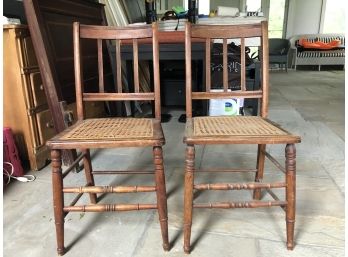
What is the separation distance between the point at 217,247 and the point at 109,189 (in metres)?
0.50

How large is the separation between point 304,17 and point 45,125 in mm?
8363

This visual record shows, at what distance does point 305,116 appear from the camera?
316cm

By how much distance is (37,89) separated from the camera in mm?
1812

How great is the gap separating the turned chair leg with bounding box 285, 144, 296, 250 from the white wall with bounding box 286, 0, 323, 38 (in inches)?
327

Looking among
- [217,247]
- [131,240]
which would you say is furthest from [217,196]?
[131,240]

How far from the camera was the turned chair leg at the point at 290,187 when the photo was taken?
1.10 meters

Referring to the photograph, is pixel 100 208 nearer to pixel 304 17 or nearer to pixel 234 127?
pixel 234 127

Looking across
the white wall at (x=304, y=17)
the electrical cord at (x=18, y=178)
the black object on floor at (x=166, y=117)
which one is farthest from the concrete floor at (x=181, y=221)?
the white wall at (x=304, y=17)

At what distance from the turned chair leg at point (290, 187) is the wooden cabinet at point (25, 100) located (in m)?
1.29

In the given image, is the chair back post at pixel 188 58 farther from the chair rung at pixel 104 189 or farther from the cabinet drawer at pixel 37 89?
the cabinet drawer at pixel 37 89

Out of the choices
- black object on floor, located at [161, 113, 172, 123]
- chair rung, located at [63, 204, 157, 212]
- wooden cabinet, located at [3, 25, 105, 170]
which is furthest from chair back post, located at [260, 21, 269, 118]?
black object on floor, located at [161, 113, 172, 123]

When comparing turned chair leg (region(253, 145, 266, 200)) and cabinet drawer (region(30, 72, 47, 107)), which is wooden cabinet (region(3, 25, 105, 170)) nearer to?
cabinet drawer (region(30, 72, 47, 107))

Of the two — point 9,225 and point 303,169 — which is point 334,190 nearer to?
point 303,169

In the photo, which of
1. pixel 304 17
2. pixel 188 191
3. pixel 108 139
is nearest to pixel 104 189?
pixel 108 139
